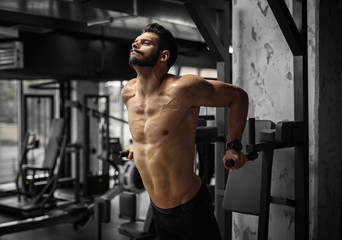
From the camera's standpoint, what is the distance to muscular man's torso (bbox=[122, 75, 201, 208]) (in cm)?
172

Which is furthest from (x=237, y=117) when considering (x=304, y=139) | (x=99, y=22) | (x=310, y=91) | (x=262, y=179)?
(x=99, y=22)

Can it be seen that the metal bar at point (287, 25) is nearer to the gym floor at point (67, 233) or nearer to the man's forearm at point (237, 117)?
the man's forearm at point (237, 117)

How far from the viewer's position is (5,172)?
7184 mm

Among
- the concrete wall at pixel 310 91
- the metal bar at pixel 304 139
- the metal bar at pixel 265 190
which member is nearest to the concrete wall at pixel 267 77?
the concrete wall at pixel 310 91

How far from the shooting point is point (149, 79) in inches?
69.6

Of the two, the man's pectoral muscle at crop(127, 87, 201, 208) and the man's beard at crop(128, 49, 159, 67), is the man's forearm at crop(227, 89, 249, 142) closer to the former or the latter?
the man's pectoral muscle at crop(127, 87, 201, 208)

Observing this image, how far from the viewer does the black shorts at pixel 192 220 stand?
5.85ft

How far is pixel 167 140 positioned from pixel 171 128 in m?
0.05

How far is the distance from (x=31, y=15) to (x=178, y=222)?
13.8 ft

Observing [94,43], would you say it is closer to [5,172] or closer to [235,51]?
[5,172]

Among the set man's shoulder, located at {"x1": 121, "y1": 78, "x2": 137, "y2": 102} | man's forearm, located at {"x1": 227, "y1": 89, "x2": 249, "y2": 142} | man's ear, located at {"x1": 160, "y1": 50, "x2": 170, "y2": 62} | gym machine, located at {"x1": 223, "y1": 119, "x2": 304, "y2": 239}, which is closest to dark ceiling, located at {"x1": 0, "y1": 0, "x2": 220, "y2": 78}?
man's shoulder, located at {"x1": 121, "y1": 78, "x2": 137, "y2": 102}

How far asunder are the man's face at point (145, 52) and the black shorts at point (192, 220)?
0.59m

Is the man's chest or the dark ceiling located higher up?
the dark ceiling

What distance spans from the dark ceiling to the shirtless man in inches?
37.2
